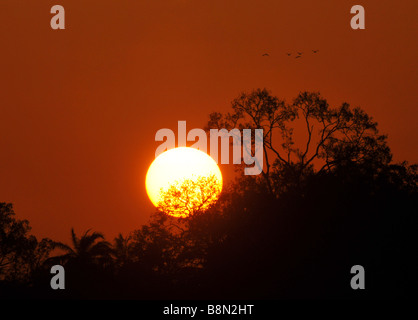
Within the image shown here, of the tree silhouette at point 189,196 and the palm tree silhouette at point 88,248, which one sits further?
the palm tree silhouette at point 88,248

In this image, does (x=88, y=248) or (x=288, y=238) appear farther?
(x=88, y=248)

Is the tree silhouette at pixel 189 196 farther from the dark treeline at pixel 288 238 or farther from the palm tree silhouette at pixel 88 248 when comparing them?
the palm tree silhouette at pixel 88 248

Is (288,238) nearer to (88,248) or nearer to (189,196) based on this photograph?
(189,196)

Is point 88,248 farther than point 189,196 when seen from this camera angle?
Yes

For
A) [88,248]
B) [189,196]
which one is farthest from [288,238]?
[88,248]

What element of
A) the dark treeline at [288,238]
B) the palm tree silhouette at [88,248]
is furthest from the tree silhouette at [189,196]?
the palm tree silhouette at [88,248]

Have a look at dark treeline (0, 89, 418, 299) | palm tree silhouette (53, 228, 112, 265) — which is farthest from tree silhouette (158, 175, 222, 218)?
palm tree silhouette (53, 228, 112, 265)

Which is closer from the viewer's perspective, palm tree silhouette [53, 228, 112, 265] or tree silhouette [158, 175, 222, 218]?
tree silhouette [158, 175, 222, 218]

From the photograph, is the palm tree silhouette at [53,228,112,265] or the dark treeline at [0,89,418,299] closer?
the dark treeline at [0,89,418,299]

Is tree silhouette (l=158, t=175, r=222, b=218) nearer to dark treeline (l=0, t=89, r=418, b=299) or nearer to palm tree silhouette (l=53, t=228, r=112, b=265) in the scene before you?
dark treeline (l=0, t=89, r=418, b=299)

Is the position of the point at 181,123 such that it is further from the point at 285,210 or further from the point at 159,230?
the point at 285,210

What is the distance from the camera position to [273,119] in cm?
3916
